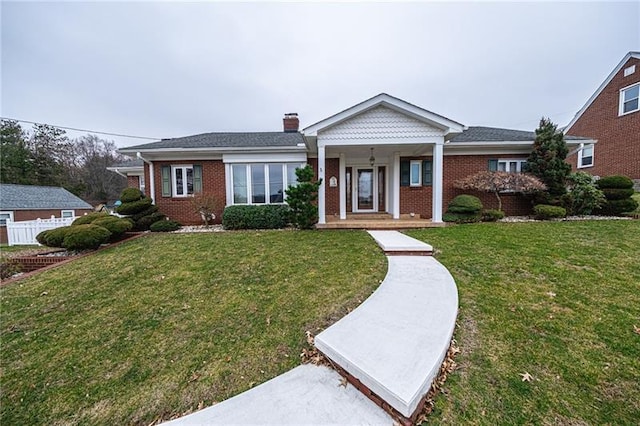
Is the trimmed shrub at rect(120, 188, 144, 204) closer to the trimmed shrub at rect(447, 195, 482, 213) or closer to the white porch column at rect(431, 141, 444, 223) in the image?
the white porch column at rect(431, 141, 444, 223)

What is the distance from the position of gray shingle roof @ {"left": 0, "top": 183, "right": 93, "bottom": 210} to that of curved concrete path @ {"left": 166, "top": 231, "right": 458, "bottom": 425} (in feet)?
80.1

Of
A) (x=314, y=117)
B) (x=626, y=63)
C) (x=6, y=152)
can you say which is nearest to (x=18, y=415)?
(x=626, y=63)

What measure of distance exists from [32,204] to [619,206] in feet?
109

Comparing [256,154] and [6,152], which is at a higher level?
[6,152]

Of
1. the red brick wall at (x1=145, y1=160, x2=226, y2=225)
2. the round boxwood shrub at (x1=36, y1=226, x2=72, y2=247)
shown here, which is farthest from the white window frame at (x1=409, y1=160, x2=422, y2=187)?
the round boxwood shrub at (x1=36, y1=226, x2=72, y2=247)

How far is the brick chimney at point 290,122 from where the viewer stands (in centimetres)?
1452

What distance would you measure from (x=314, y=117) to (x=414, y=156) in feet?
77.8

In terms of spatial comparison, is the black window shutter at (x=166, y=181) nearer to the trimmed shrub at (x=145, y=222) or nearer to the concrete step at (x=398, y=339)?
the trimmed shrub at (x=145, y=222)

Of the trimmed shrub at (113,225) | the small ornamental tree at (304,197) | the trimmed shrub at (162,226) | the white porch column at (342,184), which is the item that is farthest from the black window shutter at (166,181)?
the white porch column at (342,184)

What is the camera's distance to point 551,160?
9703 mm

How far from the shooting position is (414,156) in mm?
10984

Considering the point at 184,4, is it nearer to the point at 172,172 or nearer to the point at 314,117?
the point at 172,172

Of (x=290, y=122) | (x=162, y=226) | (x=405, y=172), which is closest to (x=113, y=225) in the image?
(x=162, y=226)

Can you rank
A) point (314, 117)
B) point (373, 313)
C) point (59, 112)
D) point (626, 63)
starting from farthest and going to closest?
→ point (314, 117)
point (59, 112)
point (626, 63)
point (373, 313)
